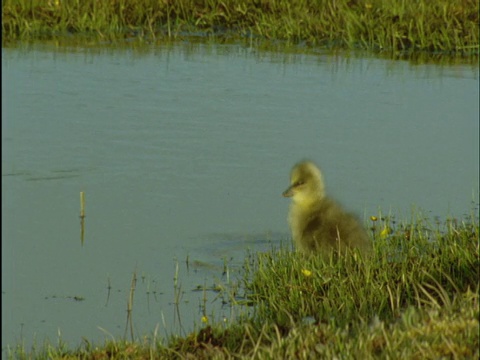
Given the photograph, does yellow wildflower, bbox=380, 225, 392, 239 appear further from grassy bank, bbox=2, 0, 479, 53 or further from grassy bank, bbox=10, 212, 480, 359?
grassy bank, bbox=2, 0, 479, 53

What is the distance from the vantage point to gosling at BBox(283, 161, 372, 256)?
6613 mm

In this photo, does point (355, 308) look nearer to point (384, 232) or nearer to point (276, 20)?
point (384, 232)

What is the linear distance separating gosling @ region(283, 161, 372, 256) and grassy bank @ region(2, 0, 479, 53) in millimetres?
6053

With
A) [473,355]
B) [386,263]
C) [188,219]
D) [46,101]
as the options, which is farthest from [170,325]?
[46,101]

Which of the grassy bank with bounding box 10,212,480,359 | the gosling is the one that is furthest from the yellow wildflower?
the gosling

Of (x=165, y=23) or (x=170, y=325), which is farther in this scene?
(x=165, y=23)

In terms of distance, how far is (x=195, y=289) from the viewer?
21.5 feet

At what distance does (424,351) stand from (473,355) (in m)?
0.17

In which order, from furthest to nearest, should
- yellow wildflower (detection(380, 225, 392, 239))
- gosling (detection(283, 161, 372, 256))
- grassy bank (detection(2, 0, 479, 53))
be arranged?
grassy bank (detection(2, 0, 479, 53))
yellow wildflower (detection(380, 225, 392, 239))
gosling (detection(283, 161, 372, 256))

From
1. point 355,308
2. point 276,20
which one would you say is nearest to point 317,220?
point 355,308

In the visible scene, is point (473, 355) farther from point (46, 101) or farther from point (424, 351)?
point (46, 101)

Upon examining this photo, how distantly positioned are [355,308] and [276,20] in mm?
8168

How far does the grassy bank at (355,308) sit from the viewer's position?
441cm

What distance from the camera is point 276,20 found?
13.6 meters
